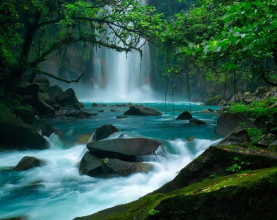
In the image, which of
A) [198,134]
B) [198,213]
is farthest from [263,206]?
[198,134]

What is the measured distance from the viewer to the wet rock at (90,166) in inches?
270

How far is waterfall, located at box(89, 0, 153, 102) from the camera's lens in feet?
145

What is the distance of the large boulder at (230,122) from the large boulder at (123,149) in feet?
13.9

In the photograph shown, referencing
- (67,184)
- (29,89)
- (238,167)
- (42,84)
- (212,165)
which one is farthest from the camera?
→ (42,84)

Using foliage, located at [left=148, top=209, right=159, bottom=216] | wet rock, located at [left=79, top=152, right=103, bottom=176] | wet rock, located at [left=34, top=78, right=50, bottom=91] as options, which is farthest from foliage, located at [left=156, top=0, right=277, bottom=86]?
wet rock, located at [left=34, top=78, right=50, bottom=91]

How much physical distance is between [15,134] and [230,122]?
344 inches

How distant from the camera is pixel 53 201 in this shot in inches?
219

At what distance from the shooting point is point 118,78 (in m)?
45.8

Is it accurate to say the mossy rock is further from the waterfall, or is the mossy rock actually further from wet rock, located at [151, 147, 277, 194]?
the waterfall

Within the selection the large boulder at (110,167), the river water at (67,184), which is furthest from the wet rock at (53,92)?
the large boulder at (110,167)

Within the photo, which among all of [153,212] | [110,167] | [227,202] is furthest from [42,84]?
[227,202]

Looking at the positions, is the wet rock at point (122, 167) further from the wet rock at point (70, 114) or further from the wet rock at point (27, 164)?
the wet rock at point (70, 114)

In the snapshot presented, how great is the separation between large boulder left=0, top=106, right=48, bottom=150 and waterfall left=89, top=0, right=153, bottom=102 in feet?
113

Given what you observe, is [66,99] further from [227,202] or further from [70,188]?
[227,202]
